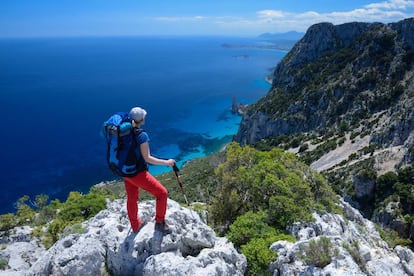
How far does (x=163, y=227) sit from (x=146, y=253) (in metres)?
0.87

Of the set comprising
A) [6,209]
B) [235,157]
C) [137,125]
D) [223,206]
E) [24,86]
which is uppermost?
[137,125]

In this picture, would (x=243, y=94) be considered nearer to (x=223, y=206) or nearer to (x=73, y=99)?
(x=73, y=99)

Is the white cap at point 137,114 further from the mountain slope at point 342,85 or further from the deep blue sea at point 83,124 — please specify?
the deep blue sea at point 83,124

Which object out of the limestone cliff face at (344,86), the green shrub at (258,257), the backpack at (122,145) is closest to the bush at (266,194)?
the green shrub at (258,257)

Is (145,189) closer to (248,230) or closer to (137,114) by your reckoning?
(137,114)

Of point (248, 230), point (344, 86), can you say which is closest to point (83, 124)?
point (344, 86)

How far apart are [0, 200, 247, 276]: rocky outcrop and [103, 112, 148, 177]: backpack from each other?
2.29m

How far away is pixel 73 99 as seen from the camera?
511ft

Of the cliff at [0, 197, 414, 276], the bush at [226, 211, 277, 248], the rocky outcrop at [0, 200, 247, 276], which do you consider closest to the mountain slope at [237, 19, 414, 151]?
the bush at [226, 211, 277, 248]

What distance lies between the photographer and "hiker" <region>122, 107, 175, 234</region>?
29.2 ft

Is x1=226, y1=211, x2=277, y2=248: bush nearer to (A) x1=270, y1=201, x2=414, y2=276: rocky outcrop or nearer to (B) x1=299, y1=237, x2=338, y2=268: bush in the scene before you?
(A) x1=270, y1=201, x2=414, y2=276: rocky outcrop

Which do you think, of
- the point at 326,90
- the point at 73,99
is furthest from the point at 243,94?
the point at 326,90

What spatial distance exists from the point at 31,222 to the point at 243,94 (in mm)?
154289

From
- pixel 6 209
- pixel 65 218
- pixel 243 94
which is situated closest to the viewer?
pixel 65 218
